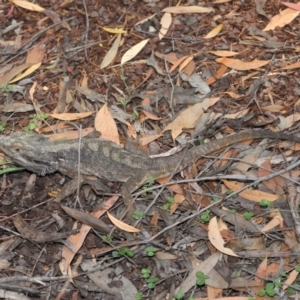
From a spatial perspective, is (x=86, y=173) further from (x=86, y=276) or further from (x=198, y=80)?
(x=198, y=80)

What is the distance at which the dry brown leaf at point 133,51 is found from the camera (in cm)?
532

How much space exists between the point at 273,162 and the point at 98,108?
1.59 meters

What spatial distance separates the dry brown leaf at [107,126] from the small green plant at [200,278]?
1412 millimetres

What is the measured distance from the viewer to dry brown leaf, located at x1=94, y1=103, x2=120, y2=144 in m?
4.81

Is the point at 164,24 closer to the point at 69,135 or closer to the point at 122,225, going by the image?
the point at 69,135

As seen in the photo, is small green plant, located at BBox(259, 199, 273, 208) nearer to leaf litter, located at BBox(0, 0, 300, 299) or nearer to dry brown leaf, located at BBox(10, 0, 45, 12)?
leaf litter, located at BBox(0, 0, 300, 299)

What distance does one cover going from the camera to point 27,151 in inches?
178

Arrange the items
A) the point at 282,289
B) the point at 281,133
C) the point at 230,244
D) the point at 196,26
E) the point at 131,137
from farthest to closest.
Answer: the point at 196,26
the point at 131,137
the point at 281,133
the point at 230,244
the point at 282,289

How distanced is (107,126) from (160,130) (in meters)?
0.45

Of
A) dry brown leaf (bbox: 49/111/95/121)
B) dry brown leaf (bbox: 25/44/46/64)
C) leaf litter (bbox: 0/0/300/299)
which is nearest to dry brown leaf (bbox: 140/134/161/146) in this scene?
leaf litter (bbox: 0/0/300/299)

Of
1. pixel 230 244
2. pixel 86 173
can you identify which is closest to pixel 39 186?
pixel 86 173

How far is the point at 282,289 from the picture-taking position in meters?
3.83

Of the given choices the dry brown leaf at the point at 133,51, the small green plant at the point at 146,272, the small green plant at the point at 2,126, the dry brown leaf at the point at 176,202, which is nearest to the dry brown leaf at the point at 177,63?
the dry brown leaf at the point at 133,51

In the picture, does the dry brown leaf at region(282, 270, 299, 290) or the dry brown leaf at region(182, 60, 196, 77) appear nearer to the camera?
the dry brown leaf at region(282, 270, 299, 290)
